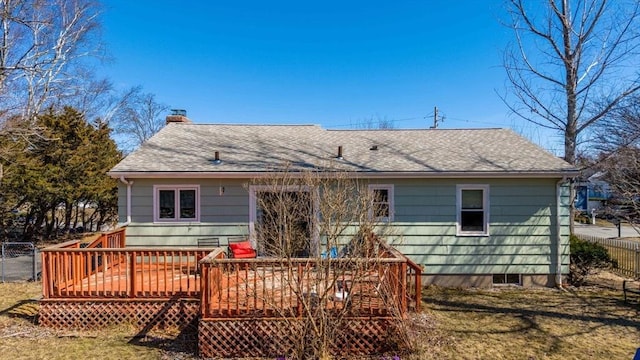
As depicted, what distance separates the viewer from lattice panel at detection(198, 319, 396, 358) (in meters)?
5.20

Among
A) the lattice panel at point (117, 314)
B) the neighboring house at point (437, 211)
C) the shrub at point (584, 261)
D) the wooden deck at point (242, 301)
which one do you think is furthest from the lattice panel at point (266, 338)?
the shrub at point (584, 261)

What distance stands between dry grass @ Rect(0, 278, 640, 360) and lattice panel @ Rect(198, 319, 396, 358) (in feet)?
1.29

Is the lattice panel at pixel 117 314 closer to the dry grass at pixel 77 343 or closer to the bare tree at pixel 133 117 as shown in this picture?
the dry grass at pixel 77 343

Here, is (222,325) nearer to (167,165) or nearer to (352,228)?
(352,228)

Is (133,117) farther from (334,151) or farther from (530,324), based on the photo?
(530,324)

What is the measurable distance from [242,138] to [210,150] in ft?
4.87

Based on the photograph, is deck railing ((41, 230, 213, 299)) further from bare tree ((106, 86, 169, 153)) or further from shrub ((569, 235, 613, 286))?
bare tree ((106, 86, 169, 153))

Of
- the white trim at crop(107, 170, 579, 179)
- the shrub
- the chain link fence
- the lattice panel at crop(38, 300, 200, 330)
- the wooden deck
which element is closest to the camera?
the wooden deck

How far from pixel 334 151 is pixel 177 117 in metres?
6.07

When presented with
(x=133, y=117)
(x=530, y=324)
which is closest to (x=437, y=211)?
(x=530, y=324)

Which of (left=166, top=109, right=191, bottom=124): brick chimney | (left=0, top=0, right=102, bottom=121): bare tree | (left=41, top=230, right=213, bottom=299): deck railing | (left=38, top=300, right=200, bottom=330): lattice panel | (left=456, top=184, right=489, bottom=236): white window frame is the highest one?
(left=0, top=0, right=102, bottom=121): bare tree

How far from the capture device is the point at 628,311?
7.20 metres

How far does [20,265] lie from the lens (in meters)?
10.9

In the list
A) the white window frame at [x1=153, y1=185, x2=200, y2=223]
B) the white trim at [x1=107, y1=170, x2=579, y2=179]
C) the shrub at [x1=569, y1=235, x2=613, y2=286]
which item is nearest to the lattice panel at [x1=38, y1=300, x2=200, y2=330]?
the white window frame at [x1=153, y1=185, x2=200, y2=223]
